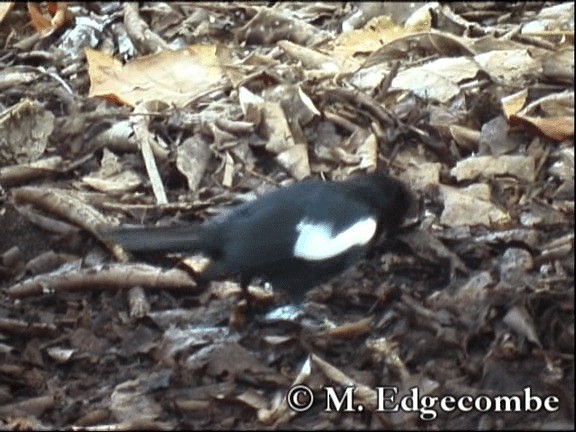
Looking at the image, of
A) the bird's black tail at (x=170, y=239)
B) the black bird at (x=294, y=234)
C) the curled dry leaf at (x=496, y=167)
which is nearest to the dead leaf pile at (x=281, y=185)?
the curled dry leaf at (x=496, y=167)

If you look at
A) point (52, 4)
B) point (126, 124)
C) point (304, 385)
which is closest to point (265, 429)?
point (304, 385)

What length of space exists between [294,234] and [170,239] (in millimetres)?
467

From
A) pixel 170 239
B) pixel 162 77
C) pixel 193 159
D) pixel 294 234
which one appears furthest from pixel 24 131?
pixel 294 234

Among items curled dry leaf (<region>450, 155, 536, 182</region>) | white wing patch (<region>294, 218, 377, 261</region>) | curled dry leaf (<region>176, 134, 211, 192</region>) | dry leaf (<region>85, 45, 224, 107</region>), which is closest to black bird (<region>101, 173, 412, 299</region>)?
white wing patch (<region>294, 218, 377, 261</region>)

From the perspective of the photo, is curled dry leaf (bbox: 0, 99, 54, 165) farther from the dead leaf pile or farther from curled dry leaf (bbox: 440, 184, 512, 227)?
curled dry leaf (bbox: 440, 184, 512, 227)

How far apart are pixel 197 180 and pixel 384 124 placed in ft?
2.71

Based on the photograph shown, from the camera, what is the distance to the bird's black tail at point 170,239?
460cm

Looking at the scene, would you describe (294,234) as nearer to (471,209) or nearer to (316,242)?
(316,242)

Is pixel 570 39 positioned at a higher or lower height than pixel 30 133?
higher

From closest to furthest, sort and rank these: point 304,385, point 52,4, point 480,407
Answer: point 480,407 → point 304,385 → point 52,4

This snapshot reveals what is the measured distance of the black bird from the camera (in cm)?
446

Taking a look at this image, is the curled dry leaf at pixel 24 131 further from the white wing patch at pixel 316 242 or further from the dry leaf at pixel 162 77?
the white wing patch at pixel 316 242

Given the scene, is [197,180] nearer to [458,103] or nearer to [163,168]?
[163,168]

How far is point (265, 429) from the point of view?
406cm
